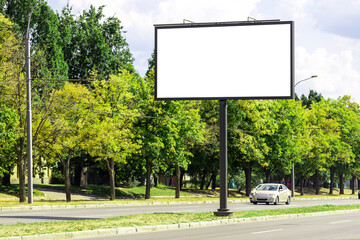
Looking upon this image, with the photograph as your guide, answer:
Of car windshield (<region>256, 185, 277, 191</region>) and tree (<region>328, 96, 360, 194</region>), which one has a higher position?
tree (<region>328, 96, 360, 194</region>)

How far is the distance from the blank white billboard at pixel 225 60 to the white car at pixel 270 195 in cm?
1730

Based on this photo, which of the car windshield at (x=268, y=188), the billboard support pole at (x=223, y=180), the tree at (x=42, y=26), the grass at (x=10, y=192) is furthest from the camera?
the tree at (x=42, y=26)

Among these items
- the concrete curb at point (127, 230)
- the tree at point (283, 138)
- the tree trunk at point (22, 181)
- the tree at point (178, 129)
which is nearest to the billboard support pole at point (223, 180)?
the concrete curb at point (127, 230)

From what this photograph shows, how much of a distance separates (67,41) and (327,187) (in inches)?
2605

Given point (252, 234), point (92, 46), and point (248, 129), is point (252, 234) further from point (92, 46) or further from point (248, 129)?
point (92, 46)

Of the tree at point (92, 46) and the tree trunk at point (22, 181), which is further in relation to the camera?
the tree at point (92, 46)

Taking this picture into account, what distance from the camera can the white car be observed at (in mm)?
40062

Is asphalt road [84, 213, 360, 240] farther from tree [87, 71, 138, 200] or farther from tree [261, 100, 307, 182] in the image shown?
tree [261, 100, 307, 182]

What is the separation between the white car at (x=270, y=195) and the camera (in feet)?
131

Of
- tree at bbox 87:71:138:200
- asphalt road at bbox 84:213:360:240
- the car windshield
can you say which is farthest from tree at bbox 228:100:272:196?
asphalt road at bbox 84:213:360:240

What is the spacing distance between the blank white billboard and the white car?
1730 centimetres

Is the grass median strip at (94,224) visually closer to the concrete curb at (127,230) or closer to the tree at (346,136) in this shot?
the concrete curb at (127,230)

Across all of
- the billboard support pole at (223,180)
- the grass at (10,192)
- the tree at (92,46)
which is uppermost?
the tree at (92,46)

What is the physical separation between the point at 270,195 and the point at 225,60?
18.0 metres
